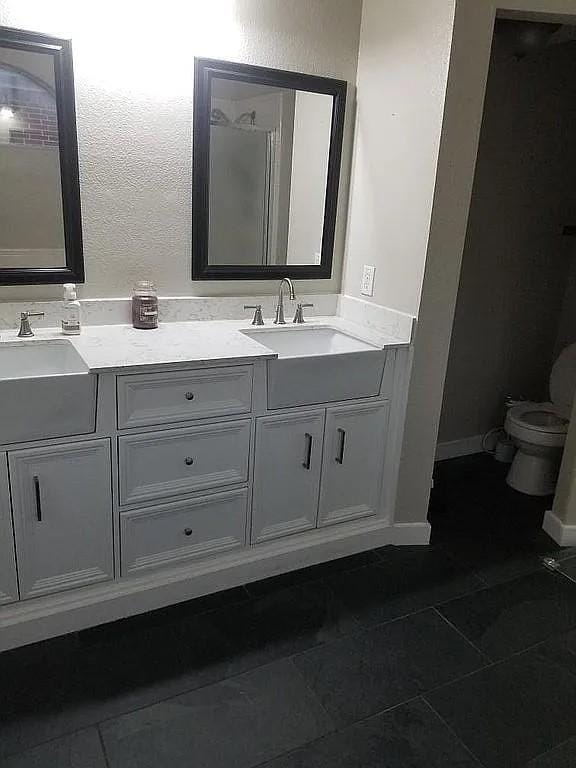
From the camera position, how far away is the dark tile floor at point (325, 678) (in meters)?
1.59

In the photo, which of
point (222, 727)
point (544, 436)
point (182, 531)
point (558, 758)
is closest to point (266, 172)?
point (182, 531)

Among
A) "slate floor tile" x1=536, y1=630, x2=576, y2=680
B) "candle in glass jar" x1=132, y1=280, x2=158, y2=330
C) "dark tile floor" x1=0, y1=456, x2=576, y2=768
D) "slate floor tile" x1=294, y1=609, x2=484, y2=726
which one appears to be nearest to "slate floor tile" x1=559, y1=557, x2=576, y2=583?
"dark tile floor" x1=0, y1=456, x2=576, y2=768

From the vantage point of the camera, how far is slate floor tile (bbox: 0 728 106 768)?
152 cm

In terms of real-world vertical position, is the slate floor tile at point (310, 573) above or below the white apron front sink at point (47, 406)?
below

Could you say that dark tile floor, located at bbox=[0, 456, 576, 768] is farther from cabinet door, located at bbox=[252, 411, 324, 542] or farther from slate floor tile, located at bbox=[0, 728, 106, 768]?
cabinet door, located at bbox=[252, 411, 324, 542]

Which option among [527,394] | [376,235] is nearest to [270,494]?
[376,235]

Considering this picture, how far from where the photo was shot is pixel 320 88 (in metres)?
2.41

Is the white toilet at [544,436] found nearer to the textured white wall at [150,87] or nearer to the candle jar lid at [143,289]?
the textured white wall at [150,87]

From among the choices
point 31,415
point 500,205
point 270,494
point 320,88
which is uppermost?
point 320,88

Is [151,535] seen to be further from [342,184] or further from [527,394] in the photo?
[527,394]

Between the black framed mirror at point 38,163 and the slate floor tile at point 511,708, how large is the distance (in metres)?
1.88

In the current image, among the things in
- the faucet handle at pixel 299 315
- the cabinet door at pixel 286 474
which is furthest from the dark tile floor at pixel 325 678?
the faucet handle at pixel 299 315

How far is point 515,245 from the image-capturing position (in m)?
3.22

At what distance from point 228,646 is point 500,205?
247cm
